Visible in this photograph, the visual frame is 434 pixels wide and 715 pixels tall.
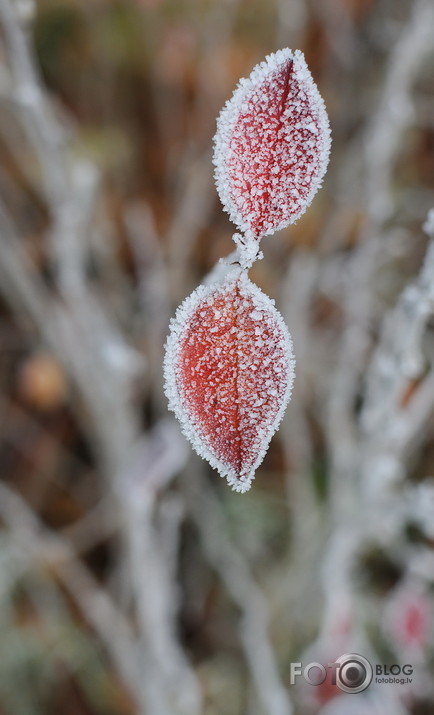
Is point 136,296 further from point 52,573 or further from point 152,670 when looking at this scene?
point 152,670

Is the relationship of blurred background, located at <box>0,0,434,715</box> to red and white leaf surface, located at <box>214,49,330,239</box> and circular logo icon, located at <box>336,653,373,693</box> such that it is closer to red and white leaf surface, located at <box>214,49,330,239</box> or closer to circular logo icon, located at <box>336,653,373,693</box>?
circular logo icon, located at <box>336,653,373,693</box>

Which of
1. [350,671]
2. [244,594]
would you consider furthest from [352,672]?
[244,594]

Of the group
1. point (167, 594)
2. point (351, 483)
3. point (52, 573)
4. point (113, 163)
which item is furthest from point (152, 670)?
point (113, 163)

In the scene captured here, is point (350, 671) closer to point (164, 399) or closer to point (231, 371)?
point (164, 399)

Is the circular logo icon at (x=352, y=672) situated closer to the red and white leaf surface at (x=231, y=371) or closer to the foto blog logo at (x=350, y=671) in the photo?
the foto blog logo at (x=350, y=671)

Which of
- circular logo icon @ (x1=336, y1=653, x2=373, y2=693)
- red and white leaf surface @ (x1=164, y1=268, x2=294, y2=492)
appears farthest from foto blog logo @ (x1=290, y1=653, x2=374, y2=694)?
red and white leaf surface @ (x1=164, y1=268, x2=294, y2=492)

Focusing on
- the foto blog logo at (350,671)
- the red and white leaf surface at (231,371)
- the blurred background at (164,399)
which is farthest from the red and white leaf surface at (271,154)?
the foto blog logo at (350,671)
